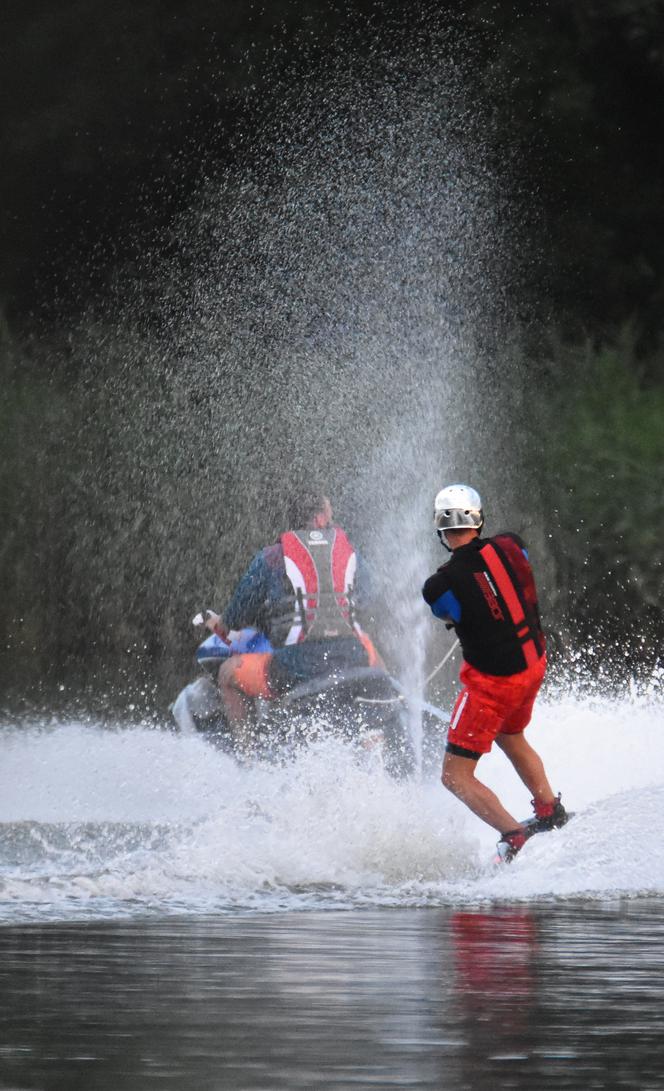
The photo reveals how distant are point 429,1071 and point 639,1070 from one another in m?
0.45

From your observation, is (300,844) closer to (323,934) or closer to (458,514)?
(458,514)

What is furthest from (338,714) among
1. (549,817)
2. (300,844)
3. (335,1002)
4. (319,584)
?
(335,1002)

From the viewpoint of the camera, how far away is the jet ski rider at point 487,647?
10.2 metres

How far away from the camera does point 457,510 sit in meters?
10.4

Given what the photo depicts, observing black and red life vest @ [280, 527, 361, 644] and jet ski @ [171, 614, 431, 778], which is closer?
jet ski @ [171, 614, 431, 778]

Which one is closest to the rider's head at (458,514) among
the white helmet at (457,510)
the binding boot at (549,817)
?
the white helmet at (457,510)

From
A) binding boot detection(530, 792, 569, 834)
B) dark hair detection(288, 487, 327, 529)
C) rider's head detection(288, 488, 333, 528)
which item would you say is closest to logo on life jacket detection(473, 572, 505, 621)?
binding boot detection(530, 792, 569, 834)

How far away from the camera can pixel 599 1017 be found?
639cm

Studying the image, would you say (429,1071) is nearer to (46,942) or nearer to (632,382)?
(46,942)

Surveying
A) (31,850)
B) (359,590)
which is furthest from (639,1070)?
(359,590)

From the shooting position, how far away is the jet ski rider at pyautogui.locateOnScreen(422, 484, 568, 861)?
10227 mm

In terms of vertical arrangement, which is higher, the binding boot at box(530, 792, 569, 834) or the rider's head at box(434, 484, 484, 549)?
the rider's head at box(434, 484, 484, 549)

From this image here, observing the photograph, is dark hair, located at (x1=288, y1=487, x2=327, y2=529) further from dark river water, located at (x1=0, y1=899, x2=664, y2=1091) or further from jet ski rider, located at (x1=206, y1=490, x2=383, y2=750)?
dark river water, located at (x1=0, y1=899, x2=664, y2=1091)

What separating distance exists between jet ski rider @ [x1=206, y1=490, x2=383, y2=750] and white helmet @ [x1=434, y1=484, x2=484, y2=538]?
2.71 meters
